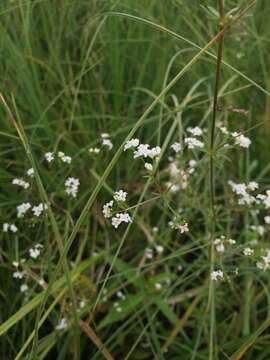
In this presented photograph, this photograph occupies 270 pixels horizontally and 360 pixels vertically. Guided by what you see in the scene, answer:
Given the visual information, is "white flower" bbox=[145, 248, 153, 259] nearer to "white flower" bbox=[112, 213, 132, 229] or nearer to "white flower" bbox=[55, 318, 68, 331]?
"white flower" bbox=[55, 318, 68, 331]

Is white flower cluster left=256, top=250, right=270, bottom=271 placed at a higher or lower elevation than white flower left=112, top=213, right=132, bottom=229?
lower

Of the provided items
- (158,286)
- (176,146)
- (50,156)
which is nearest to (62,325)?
(158,286)

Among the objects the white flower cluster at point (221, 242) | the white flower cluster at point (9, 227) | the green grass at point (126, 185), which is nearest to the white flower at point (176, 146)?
the green grass at point (126, 185)

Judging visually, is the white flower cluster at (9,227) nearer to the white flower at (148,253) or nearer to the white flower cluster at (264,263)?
the white flower at (148,253)

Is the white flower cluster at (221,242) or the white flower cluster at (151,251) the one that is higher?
the white flower cluster at (221,242)

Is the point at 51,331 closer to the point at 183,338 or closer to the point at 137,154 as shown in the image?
the point at 183,338

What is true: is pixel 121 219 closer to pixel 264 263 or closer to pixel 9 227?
pixel 264 263

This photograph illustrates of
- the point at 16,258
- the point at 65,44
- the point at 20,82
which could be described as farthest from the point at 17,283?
the point at 65,44

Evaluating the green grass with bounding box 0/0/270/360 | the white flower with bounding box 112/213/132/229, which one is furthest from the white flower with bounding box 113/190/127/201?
the green grass with bounding box 0/0/270/360
